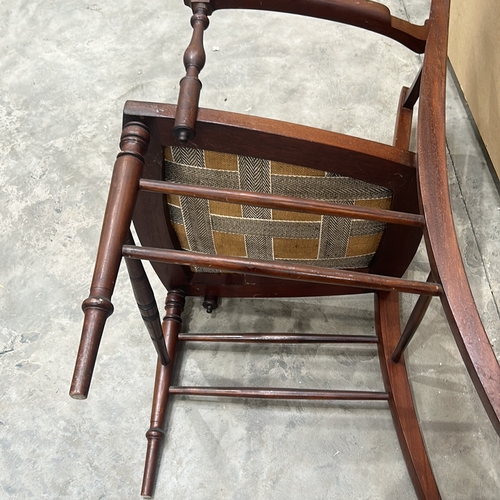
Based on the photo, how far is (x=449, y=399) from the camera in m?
1.31

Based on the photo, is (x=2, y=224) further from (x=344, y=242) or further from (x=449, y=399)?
(x=449, y=399)

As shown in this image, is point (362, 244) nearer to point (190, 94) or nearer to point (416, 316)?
point (416, 316)

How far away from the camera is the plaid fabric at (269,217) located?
2.73ft

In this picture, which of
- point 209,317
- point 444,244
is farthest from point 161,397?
point 444,244

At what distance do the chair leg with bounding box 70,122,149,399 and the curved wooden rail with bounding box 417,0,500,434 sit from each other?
40 cm

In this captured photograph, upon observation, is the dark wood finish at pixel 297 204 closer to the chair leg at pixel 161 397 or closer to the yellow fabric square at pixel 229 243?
the yellow fabric square at pixel 229 243

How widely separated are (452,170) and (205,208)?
3.35 ft

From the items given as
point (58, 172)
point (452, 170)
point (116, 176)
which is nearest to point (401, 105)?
point (452, 170)

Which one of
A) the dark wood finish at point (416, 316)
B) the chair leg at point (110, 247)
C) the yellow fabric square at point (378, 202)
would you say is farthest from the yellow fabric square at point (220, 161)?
the dark wood finish at point (416, 316)

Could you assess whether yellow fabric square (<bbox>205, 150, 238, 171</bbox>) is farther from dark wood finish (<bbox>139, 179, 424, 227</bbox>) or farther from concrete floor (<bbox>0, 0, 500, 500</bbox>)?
concrete floor (<bbox>0, 0, 500, 500</bbox>)

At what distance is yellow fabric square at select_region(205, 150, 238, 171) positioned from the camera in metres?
0.81

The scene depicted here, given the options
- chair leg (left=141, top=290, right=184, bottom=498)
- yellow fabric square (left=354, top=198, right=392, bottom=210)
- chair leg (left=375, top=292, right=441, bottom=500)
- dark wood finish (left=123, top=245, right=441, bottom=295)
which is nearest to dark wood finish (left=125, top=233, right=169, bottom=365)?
dark wood finish (left=123, top=245, right=441, bottom=295)

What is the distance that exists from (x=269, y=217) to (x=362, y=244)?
19 centimetres

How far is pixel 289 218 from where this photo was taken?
0.94m
